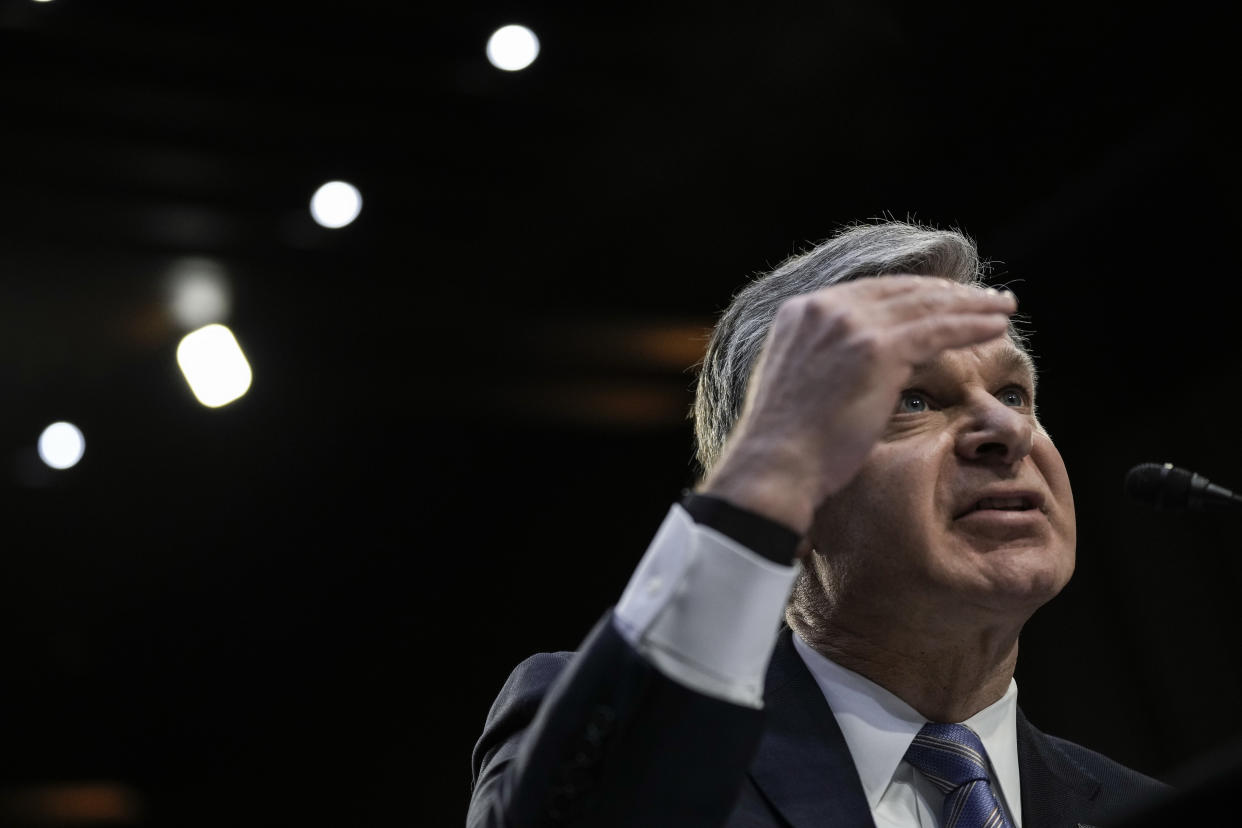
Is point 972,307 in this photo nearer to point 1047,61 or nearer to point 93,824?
point 1047,61

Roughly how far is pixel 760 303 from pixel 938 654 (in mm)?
583

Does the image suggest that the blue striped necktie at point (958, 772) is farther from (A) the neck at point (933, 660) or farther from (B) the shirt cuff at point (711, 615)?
(B) the shirt cuff at point (711, 615)

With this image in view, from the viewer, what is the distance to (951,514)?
152cm

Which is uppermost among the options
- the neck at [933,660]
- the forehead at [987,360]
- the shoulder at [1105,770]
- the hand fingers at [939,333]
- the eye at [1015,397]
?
the hand fingers at [939,333]

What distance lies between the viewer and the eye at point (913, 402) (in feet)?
5.22

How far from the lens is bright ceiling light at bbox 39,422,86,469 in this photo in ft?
13.6

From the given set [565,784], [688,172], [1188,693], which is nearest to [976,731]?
[565,784]

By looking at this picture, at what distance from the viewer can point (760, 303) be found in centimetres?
187

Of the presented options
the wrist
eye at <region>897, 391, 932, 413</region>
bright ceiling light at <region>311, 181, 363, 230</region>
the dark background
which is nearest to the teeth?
eye at <region>897, 391, 932, 413</region>

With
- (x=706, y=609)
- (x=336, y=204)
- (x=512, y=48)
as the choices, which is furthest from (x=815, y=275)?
(x=336, y=204)

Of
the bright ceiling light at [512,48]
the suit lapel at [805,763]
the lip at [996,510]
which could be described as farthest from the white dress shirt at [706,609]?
the bright ceiling light at [512,48]

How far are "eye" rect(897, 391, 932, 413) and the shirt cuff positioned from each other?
58 centimetres

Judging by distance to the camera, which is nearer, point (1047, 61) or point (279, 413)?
point (1047, 61)

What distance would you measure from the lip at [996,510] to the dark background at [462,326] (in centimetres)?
184
